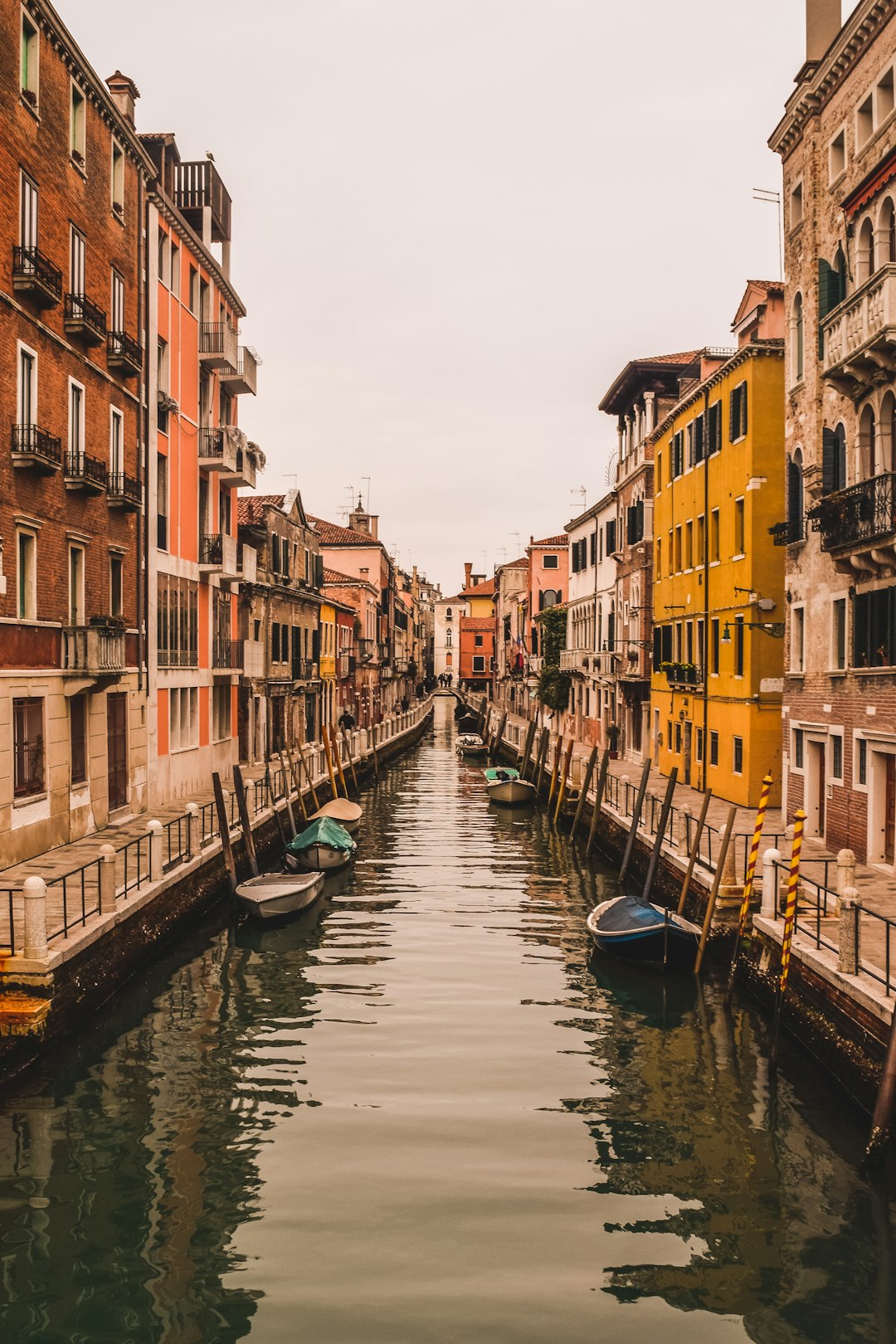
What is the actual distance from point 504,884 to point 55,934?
1385 cm

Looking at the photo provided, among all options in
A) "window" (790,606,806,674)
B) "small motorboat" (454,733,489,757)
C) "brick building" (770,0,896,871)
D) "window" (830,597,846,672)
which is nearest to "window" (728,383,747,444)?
"brick building" (770,0,896,871)

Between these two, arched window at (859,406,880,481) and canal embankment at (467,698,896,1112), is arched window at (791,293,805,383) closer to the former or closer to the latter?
arched window at (859,406,880,481)

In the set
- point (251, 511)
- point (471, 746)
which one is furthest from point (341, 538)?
point (251, 511)

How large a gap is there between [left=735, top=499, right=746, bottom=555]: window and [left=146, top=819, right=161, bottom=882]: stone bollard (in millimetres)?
16536

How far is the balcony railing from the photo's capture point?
18.0 metres

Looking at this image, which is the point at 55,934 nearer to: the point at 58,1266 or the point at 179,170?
the point at 58,1266

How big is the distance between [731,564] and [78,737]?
16.3 metres

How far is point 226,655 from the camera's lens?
35625 mm

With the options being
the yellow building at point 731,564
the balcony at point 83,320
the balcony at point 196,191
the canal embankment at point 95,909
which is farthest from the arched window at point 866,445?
the balcony at point 196,191

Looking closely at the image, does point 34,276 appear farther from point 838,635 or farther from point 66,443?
point 838,635

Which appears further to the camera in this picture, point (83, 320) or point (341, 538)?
point (341, 538)

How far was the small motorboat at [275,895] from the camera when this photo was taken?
69.0 feet

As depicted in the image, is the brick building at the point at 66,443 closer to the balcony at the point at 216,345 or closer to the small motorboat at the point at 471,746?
the balcony at the point at 216,345

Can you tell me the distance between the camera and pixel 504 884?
1030 inches
